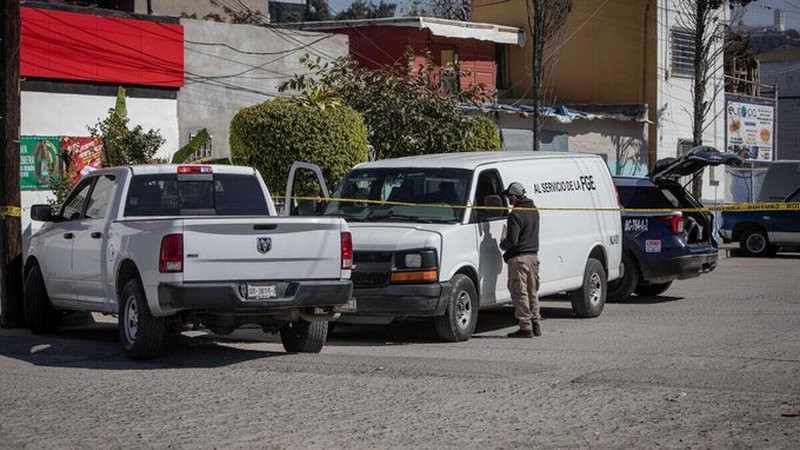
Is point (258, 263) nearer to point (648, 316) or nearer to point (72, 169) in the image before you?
point (648, 316)

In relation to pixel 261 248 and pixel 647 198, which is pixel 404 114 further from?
pixel 261 248

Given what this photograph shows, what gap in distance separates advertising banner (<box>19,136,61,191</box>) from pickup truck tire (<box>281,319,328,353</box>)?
10.3m

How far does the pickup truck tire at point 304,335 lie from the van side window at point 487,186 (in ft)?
9.07

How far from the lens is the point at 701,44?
34.7 m

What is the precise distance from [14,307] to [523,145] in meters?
18.0

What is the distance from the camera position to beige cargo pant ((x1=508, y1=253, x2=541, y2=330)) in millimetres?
14836

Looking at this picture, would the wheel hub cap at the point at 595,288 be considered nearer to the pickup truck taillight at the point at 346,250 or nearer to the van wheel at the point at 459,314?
the van wheel at the point at 459,314

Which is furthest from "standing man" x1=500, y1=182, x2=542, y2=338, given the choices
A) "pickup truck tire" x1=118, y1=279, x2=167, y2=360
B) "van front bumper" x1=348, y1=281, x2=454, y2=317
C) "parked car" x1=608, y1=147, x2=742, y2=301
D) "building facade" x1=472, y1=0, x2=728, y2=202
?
"building facade" x1=472, y1=0, x2=728, y2=202

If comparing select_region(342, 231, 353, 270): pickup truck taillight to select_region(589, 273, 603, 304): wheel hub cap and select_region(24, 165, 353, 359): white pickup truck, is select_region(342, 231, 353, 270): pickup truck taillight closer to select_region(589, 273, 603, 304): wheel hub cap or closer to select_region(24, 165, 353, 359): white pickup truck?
select_region(24, 165, 353, 359): white pickup truck

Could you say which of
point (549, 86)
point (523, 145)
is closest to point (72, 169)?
point (523, 145)

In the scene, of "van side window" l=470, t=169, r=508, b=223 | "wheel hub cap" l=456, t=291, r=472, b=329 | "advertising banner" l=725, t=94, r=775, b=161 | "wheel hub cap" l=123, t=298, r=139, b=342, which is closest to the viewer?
"wheel hub cap" l=123, t=298, r=139, b=342

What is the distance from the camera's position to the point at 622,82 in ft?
124

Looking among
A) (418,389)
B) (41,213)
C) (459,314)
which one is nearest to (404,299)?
(459,314)

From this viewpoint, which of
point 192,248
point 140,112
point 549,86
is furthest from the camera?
point 549,86
